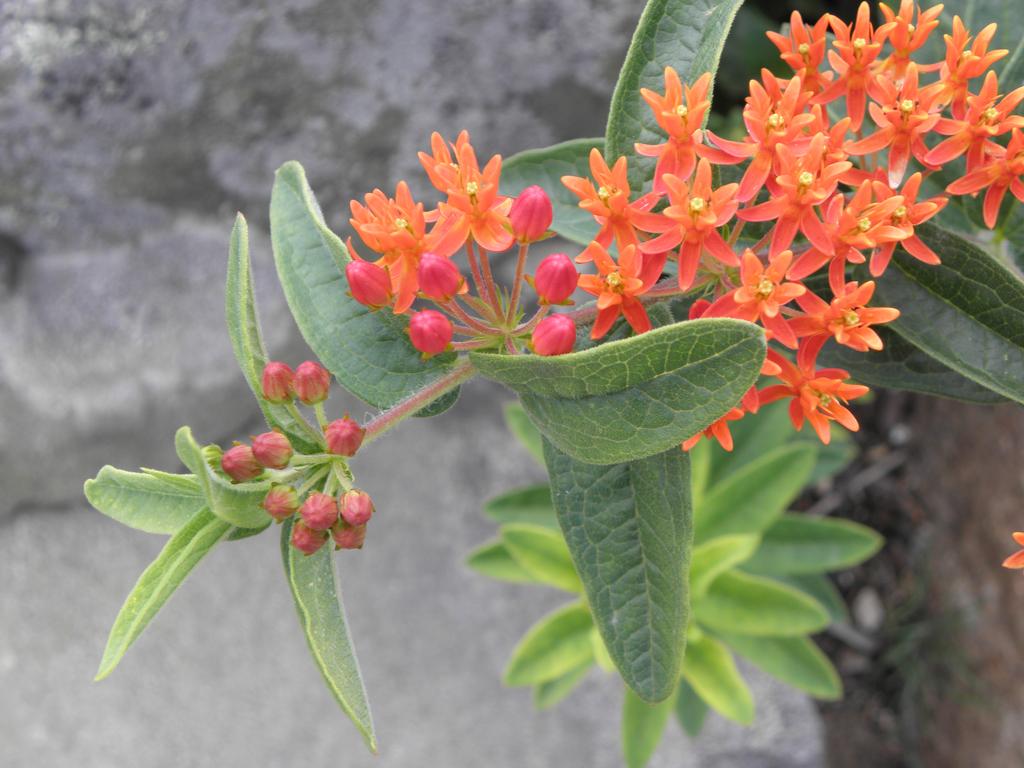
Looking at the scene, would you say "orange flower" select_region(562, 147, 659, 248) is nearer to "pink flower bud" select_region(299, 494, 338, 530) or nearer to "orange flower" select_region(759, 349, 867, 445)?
"orange flower" select_region(759, 349, 867, 445)

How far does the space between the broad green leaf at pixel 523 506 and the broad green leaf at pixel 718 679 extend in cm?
41

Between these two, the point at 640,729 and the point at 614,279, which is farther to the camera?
the point at 640,729

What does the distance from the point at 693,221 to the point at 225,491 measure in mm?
466

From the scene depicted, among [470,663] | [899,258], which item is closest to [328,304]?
[899,258]

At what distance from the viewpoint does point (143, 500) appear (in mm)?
961

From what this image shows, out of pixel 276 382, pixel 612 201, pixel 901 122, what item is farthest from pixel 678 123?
pixel 276 382

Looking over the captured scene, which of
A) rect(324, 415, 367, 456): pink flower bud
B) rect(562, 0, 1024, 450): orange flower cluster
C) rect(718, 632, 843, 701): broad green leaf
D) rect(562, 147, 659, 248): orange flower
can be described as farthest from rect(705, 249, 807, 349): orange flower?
rect(718, 632, 843, 701): broad green leaf

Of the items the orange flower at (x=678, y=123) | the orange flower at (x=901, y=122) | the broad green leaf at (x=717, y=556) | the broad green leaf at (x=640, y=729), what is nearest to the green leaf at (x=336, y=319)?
the orange flower at (x=678, y=123)

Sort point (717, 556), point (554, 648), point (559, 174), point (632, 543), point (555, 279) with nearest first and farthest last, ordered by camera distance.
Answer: point (555, 279)
point (632, 543)
point (559, 174)
point (717, 556)
point (554, 648)

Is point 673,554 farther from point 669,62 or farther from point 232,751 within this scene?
point 232,751

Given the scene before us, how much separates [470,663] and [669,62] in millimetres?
2098

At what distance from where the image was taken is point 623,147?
40.6 inches

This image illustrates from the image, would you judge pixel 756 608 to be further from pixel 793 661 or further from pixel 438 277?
pixel 438 277

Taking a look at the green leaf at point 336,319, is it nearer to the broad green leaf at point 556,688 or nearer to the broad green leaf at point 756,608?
the broad green leaf at point 756,608
